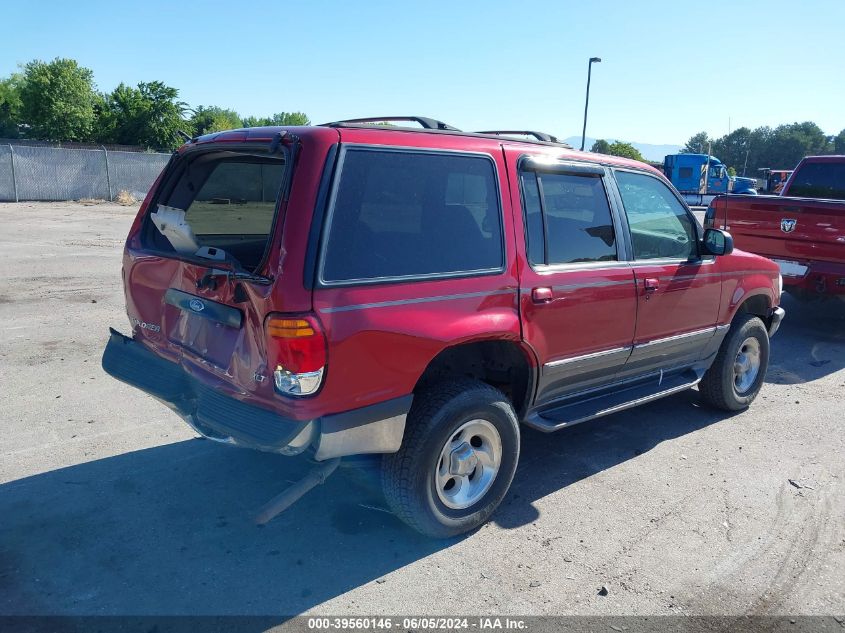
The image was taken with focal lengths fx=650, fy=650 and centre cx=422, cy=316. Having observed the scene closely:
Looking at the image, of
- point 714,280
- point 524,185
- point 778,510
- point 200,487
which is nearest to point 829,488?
point 778,510

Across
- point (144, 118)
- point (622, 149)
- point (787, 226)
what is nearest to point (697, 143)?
point (622, 149)

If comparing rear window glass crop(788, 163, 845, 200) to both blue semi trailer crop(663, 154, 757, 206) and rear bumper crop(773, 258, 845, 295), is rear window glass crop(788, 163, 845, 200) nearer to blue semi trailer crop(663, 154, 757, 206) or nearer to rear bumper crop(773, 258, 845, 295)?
rear bumper crop(773, 258, 845, 295)

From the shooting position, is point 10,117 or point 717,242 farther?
point 10,117

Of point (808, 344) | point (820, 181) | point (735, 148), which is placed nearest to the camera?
point (808, 344)

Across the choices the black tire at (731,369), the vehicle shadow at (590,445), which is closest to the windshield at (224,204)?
the vehicle shadow at (590,445)

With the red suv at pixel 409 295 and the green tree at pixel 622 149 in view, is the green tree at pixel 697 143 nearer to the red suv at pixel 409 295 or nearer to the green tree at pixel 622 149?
the green tree at pixel 622 149

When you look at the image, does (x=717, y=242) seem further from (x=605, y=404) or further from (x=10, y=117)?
(x=10, y=117)

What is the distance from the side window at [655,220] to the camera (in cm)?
435

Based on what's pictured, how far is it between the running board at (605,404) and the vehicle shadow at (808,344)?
2313 mm

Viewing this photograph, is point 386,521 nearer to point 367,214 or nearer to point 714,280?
point 367,214

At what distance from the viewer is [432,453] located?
Result: 3238 mm

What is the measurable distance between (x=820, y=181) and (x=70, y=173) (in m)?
23.6

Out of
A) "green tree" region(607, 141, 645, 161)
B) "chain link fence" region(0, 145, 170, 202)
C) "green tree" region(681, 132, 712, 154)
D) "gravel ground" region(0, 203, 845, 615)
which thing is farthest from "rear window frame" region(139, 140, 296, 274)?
"green tree" region(681, 132, 712, 154)

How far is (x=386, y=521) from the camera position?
3.65 m
